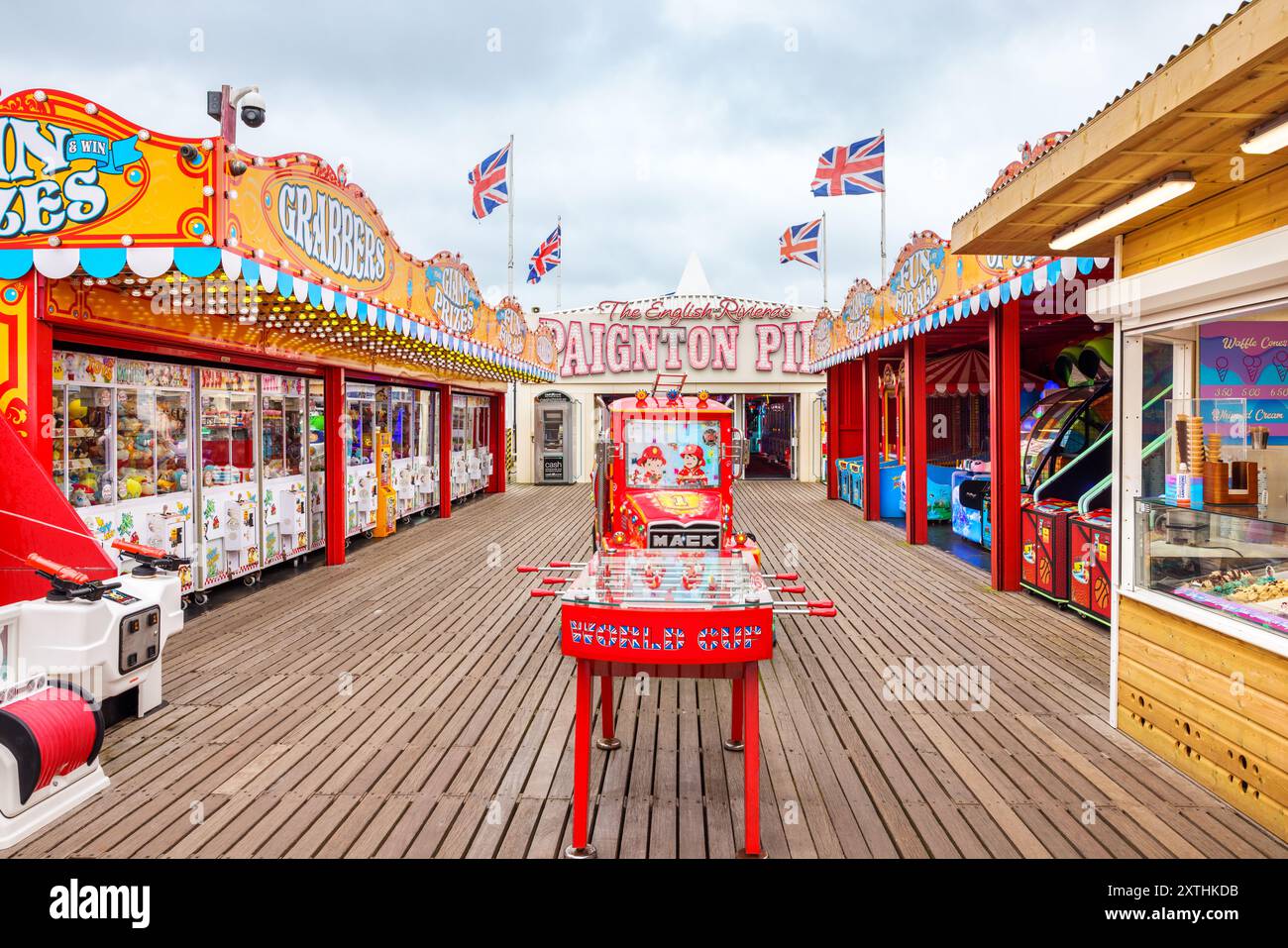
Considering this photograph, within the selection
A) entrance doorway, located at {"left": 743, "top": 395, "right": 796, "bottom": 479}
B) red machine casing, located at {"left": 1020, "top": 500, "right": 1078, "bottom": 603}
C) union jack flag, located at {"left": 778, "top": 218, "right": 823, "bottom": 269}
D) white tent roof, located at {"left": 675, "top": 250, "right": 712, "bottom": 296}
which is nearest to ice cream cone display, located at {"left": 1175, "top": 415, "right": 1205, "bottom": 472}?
red machine casing, located at {"left": 1020, "top": 500, "right": 1078, "bottom": 603}

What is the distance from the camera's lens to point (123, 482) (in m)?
6.19

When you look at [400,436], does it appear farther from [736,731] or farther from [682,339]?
[682,339]

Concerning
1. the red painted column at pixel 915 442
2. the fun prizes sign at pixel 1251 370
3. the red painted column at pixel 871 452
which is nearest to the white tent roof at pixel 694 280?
the red painted column at pixel 871 452

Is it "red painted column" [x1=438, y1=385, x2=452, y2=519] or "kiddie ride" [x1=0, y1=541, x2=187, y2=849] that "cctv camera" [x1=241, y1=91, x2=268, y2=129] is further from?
"red painted column" [x1=438, y1=385, x2=452, y2=519]

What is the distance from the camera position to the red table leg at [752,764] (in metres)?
2.87

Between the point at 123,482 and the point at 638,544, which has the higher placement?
the point at 123,482

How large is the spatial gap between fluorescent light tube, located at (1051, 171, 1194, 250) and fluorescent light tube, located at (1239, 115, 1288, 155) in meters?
0.45

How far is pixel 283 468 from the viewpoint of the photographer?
8750 millimetres

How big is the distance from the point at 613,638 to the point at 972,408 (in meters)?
13.3

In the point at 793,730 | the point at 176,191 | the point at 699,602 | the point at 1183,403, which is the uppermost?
the point at 176,191

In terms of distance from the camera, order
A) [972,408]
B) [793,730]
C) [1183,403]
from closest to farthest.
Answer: [793,730] < [1183,403] < [972,408]

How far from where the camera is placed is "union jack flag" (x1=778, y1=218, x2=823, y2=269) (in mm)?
19219
